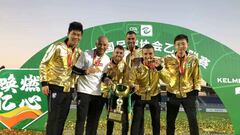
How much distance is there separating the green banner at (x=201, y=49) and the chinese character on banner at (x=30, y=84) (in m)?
0.27

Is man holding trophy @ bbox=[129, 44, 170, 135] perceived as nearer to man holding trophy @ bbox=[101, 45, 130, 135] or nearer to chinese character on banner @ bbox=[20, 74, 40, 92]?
man holding trophy @ bbox=[101, 45, 130, 135]

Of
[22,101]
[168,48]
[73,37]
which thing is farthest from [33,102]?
[73,37]

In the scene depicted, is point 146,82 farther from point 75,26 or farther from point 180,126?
point 180,126

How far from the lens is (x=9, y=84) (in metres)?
8.72

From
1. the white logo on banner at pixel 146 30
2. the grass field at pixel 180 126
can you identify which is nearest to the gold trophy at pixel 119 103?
the grass field at pixel 180 126

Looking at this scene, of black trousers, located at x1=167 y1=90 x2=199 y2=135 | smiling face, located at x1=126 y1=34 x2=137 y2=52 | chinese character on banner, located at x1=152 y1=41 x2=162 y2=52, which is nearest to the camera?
black trousers, located at x1=167 y1=90 x2=199 y2=135

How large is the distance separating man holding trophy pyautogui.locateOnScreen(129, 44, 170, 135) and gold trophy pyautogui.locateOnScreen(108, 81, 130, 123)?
11 cm

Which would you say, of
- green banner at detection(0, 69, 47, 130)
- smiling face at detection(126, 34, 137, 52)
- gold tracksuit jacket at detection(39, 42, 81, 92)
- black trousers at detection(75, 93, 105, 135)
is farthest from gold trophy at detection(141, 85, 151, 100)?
green banner at detection(0, 69, 47, 130)

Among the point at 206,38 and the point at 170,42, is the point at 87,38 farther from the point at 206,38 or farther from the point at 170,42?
the point at 206,38

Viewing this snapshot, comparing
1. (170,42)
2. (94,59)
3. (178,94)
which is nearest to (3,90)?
(170,42)

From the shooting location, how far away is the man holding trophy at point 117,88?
4965 mm

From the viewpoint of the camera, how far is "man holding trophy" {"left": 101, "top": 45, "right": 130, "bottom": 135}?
4.96 metres

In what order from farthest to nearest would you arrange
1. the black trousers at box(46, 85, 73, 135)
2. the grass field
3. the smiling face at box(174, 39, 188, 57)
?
the grass field
the smiling face at box(174, 39, 188, 57)
the black trousers at box(46, 85, 73, 135)

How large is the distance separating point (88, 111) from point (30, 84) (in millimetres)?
3964
